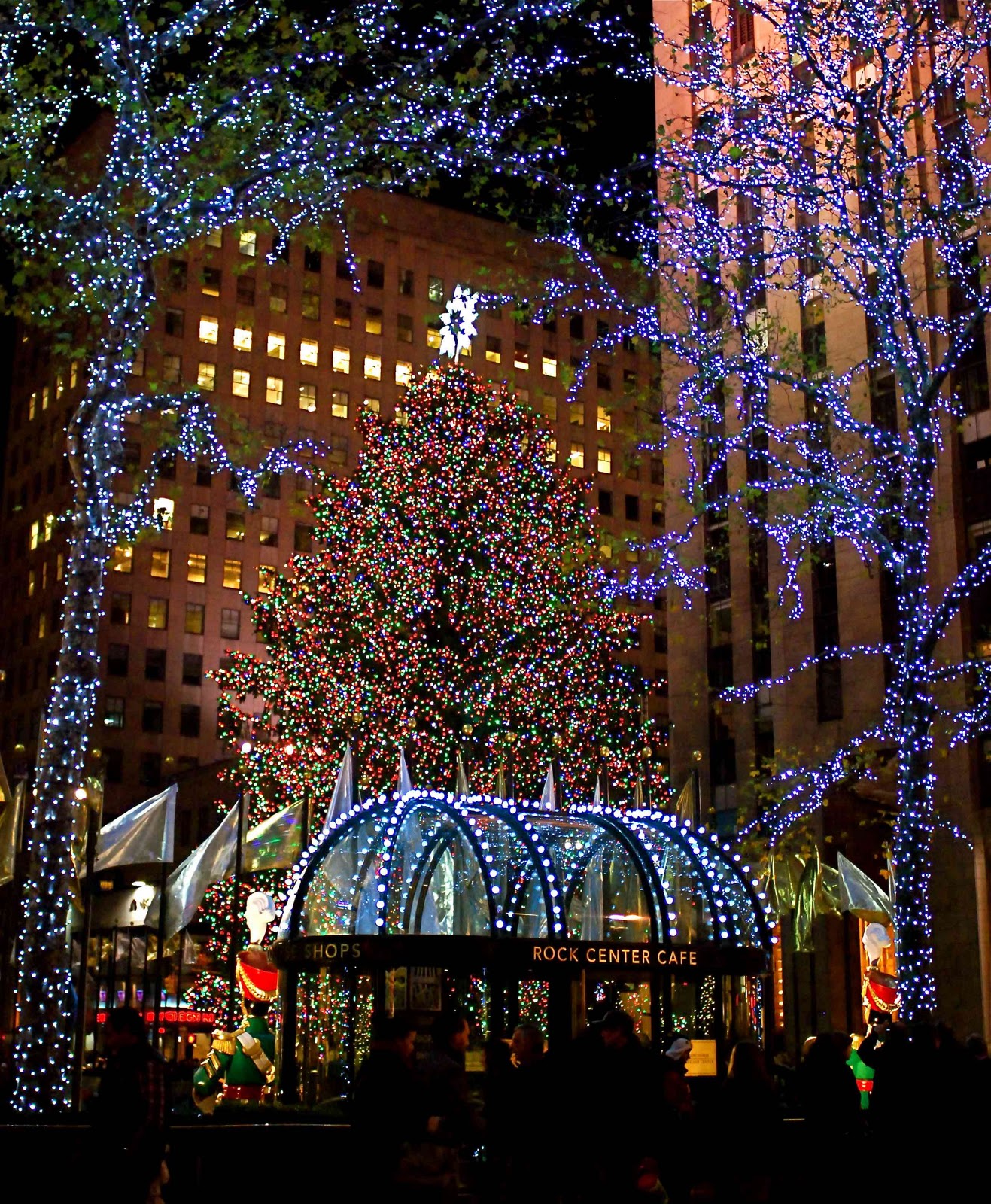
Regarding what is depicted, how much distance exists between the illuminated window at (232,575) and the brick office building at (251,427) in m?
0.08

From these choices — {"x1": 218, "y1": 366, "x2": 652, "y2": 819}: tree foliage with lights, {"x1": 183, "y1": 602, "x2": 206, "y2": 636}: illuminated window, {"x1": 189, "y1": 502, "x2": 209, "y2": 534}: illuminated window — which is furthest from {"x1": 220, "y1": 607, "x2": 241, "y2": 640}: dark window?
{"x1": 218, "y1": 366, "x2": 652, "y2": 819}: tree foliage with lights

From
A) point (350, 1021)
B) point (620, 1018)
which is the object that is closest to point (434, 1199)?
point (620, 1018)

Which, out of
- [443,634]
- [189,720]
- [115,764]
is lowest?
[443,634]

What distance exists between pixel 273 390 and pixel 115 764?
75.5ft

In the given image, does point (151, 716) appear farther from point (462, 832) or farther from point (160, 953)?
point (462, 832)

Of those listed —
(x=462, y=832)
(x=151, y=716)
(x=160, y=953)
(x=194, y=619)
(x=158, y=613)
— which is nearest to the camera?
(x=462, y=832)

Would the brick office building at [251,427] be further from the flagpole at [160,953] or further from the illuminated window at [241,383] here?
the flagpole at [160,953]

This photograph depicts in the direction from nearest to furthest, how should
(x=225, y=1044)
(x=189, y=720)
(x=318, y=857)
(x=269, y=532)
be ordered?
(x=225, y=1044) → (x=318, y=857) → (x=189, y=720) → (x=269, y=532)

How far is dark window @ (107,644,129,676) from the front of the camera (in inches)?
3135

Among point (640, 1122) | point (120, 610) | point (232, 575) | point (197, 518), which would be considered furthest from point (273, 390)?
point (640, 1122)

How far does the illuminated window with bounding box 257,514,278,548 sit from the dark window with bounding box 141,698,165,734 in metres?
11.0

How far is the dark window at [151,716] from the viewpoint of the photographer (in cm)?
8012

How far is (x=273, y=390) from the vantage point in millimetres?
85062

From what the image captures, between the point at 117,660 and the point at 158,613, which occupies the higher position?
the point at 158,613
